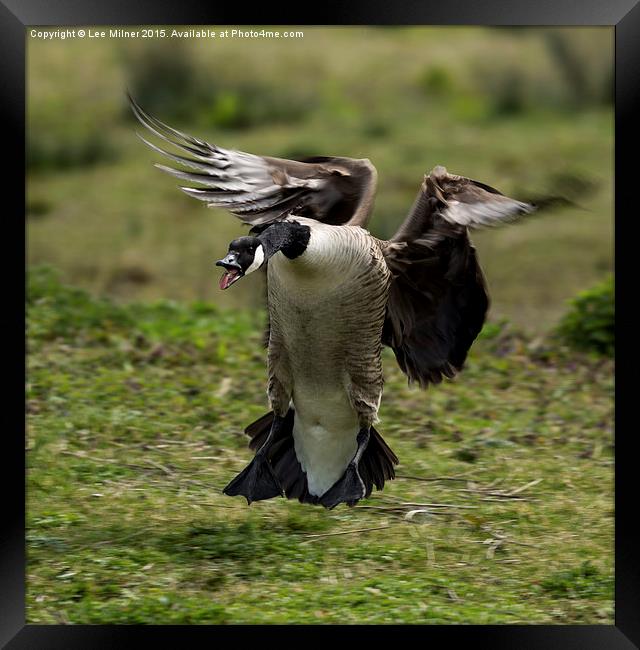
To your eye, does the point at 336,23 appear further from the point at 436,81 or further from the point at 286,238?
the point at 436,81

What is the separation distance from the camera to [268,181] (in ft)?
18.3

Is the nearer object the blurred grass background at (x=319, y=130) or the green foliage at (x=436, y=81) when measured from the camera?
the blurred grass background at (x=319, y=130)

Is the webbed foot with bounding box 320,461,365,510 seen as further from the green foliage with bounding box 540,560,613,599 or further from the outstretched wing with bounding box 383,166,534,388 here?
the green foliage with bounding box 540,560,613,599

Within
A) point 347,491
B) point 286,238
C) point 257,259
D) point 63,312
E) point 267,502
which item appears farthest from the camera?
point 63,312

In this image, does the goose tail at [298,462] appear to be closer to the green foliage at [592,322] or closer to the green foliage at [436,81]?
the green foliage at [592,322]

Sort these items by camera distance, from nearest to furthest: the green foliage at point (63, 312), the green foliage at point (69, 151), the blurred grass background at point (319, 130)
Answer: the green foliage at point (63, 312), the blurred grass background at point (319, 130), the green foliage at point (69, 151)

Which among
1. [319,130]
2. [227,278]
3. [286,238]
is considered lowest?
[227,278]

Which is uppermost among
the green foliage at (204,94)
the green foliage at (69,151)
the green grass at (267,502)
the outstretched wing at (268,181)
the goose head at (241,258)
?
the green foliage at (204,94)

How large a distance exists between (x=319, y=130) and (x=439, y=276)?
833 cm

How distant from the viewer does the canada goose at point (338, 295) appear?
17.4ft

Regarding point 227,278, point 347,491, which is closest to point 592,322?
point 347,491

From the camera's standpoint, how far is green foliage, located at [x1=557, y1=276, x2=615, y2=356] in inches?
341

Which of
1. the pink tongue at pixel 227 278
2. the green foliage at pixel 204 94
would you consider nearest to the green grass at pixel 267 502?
the pink tongue at pixel 227 278

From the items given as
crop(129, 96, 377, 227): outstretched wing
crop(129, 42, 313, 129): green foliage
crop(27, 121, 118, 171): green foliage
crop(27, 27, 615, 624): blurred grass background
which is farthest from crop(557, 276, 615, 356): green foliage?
crop(27, 121, 118, 171): green foliage
